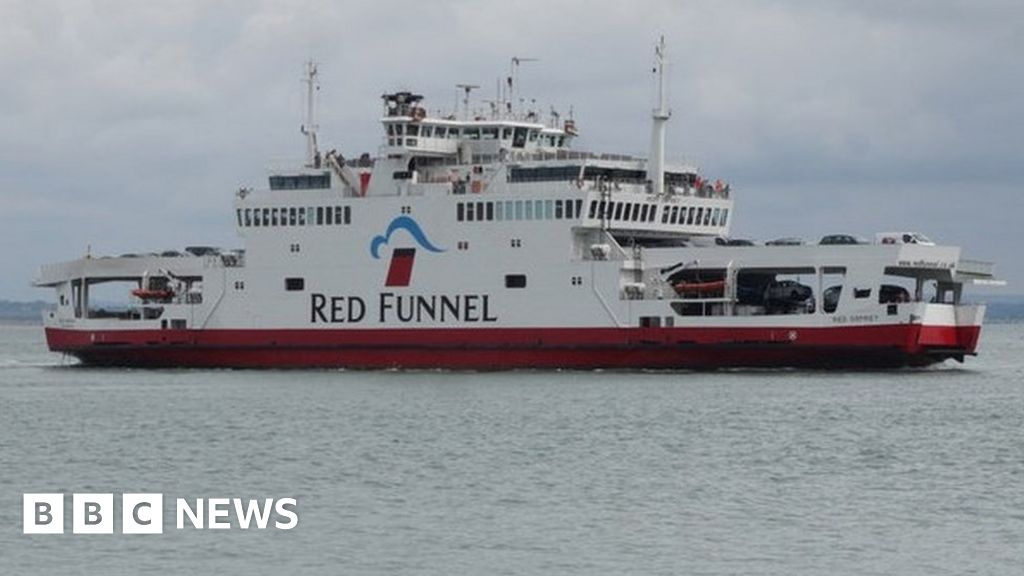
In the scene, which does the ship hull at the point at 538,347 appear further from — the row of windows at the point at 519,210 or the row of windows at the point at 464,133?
the row of windows at the point at 464,133

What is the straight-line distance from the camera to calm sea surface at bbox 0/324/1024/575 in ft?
107

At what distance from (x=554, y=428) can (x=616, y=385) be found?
442 inches

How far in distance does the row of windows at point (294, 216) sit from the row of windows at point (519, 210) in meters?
4.42

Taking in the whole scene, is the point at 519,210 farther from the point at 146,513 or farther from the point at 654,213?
the point at 146,513

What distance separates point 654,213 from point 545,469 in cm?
2709

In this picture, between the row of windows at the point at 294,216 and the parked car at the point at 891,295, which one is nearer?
the parked car at the point at 891,295

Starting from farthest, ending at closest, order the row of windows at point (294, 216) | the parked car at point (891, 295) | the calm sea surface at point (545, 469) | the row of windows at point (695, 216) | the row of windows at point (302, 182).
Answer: the row of windows at point (302, 182)
the row of windows at point (294, 216)
the row of windows at point (695, 216)
the parked car at point (891, 295)
the calm sea surface at point (545, 469)

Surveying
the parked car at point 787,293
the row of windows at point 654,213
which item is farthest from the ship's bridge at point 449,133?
the parked car at point 787,293

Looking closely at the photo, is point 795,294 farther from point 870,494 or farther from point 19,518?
point 19,518

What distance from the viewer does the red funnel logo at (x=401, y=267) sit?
68.6 meters

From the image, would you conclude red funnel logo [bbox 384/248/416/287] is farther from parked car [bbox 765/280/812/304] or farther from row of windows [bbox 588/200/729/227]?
parked car [bbox 765/280/812/304]

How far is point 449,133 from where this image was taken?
71250 millimetres

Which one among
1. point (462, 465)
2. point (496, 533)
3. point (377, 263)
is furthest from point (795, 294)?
point (496, 533)

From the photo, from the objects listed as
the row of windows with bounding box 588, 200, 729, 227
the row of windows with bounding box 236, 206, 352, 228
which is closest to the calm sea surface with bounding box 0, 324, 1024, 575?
the row of windows with bounding box 588, 200, 729, 227
